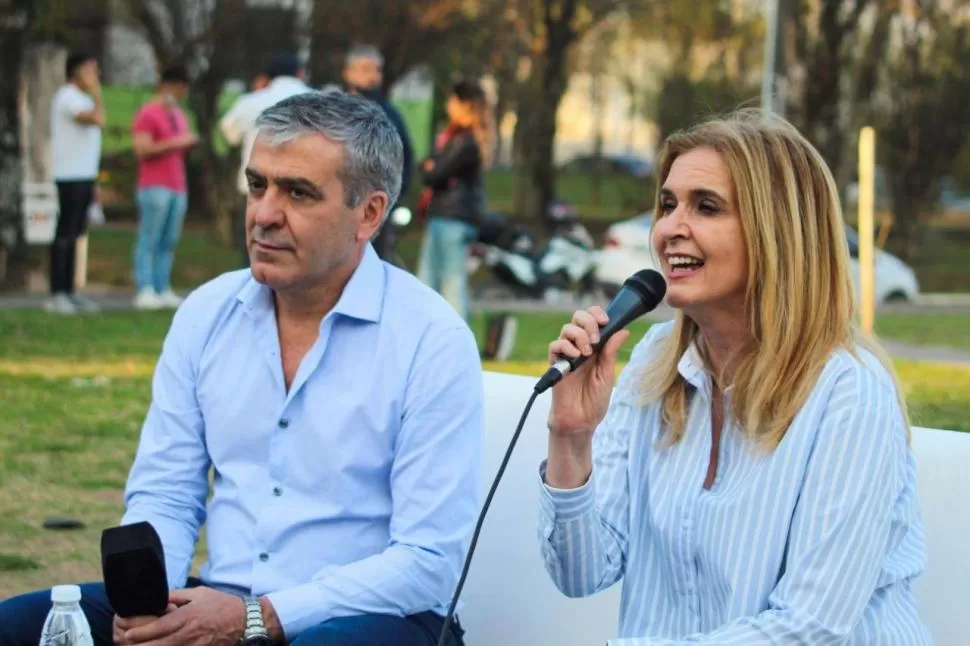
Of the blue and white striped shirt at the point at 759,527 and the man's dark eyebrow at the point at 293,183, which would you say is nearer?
the blue and white striped shirt at the point at 759,527

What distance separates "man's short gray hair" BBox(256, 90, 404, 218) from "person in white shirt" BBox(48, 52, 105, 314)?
1062cm

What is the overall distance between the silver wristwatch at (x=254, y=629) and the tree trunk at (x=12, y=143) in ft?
48.2

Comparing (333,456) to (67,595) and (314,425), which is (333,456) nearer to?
(314,425)

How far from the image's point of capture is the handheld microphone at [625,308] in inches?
114

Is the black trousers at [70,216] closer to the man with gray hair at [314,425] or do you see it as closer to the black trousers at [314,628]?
the man with gray hair at [314,425]

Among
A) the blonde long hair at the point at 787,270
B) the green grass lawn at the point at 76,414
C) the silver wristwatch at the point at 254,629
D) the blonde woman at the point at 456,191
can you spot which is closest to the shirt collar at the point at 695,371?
A: the blonde long hair at the point at 787,270

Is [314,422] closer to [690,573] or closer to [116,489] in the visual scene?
[690,573]

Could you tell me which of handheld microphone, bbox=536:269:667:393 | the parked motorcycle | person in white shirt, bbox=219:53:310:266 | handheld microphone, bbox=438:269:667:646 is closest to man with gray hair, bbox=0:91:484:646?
handheld microphone, bbox=438:269:667:646

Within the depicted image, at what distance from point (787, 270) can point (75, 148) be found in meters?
11.9

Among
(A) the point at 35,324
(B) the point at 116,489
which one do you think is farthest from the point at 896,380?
(A) the point at 35,324

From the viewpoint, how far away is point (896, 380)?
3111 mm

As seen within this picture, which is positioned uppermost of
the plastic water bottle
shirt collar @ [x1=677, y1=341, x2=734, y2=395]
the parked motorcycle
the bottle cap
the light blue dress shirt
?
shirt collar @ [x1=677, y1=341, x2=734, y2=395]

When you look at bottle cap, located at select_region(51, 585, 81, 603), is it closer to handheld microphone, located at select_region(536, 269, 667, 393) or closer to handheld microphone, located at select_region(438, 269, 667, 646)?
handheld microphone, located at select_region(438, 269, 667, 646)

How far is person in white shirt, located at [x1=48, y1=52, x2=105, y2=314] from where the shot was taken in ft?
46.0
